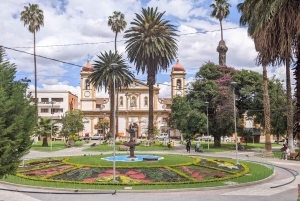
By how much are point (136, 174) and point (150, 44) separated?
27787 millimetres

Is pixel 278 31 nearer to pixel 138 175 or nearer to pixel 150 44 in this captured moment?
pixel 138 175

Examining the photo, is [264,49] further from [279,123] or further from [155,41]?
[155,41]

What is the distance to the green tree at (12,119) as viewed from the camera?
1034cm

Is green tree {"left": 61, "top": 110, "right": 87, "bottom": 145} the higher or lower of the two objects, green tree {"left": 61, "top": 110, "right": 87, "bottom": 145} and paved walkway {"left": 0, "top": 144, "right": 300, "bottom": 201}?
the higher

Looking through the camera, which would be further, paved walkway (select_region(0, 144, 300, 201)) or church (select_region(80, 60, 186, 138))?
church (select_region(80, 60, 186, 138))

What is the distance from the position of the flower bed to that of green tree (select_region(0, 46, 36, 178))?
726 centimetres

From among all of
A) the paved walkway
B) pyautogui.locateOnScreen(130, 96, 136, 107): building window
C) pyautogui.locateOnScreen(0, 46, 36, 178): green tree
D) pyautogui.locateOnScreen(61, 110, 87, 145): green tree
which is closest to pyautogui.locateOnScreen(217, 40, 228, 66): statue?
pyautogui.locateOnScreen(130, 96, 136, 107): building window

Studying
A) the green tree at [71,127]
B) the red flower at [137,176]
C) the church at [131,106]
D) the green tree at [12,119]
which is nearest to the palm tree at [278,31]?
the green tree at [12,119]

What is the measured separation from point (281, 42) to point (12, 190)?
13567 mm

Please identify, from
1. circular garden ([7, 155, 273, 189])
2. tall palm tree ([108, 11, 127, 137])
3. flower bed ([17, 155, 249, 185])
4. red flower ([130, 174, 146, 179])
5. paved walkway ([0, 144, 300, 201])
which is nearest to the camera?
paved walkway ([0, 144, 300, 201])

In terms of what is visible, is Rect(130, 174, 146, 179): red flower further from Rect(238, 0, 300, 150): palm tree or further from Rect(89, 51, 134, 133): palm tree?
Rect(89, 51, 134, 133): palm tree

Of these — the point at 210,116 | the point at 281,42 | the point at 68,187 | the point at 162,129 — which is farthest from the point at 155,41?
the point at 162,129

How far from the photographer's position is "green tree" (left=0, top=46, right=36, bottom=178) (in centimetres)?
1034

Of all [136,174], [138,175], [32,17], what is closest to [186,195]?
[138,175]
